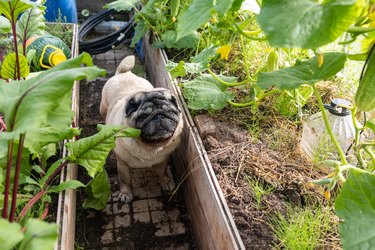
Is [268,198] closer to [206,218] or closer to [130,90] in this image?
[206,218]

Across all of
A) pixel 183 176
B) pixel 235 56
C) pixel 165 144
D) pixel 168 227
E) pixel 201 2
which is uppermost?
pixel 201 2

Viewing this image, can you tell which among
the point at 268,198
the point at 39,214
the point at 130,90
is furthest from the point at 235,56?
the point at 39,214

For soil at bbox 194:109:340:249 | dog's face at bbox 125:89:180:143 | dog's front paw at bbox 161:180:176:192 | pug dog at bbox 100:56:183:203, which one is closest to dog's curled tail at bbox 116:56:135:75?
pug dog at bbox 100:56:183:203

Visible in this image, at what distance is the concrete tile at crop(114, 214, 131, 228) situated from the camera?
89.7 inches

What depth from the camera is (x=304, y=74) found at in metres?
1.38

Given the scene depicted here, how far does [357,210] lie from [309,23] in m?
0.59

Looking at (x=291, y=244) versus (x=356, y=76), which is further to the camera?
(x=356, y=76)

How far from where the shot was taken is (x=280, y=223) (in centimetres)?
162

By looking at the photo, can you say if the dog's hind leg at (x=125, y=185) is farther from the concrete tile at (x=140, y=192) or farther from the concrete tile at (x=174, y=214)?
the concrete tile at (x=174, y=214)

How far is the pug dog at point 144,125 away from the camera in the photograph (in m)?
2.00

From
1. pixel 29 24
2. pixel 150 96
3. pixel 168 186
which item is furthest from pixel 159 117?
pixel 29 24

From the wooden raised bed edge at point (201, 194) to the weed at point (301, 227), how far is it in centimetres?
19

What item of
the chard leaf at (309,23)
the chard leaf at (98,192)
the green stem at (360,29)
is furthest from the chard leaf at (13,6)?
the green stem at (360,29)

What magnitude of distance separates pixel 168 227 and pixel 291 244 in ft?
3.16
